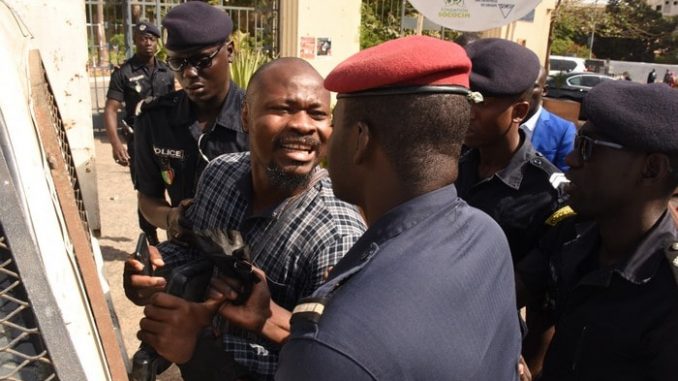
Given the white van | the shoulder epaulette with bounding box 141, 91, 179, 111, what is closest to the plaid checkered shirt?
the shoulder epaulette with bounding box 141, 91, 179, 111

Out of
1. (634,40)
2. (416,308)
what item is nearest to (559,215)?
(416,308)

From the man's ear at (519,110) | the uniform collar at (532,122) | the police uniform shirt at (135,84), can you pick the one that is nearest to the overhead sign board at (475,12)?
the uniform collar at (532,122)

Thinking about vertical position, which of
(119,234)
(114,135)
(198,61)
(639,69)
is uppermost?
(198,61)

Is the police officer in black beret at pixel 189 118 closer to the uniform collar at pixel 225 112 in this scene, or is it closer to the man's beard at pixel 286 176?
the uniform collar at pixel 225 112

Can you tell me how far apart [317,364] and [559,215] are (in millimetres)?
1579

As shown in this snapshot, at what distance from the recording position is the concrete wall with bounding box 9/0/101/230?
3836 millimetres

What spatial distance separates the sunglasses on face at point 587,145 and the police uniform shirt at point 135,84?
14.9 ft

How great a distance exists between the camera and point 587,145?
1.97 meters

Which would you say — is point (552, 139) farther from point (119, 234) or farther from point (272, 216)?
point (119, 234)

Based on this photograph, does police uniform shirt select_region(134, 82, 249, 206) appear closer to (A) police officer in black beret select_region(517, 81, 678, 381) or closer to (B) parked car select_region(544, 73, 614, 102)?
(A) police officer in black beret select_region(517, 81, 678, 381)

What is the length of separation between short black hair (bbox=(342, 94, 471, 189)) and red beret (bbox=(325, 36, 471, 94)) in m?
0.03

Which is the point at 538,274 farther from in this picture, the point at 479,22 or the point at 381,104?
the point at 479,22

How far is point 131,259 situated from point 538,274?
1.41 metres

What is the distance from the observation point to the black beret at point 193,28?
2.92 metres
